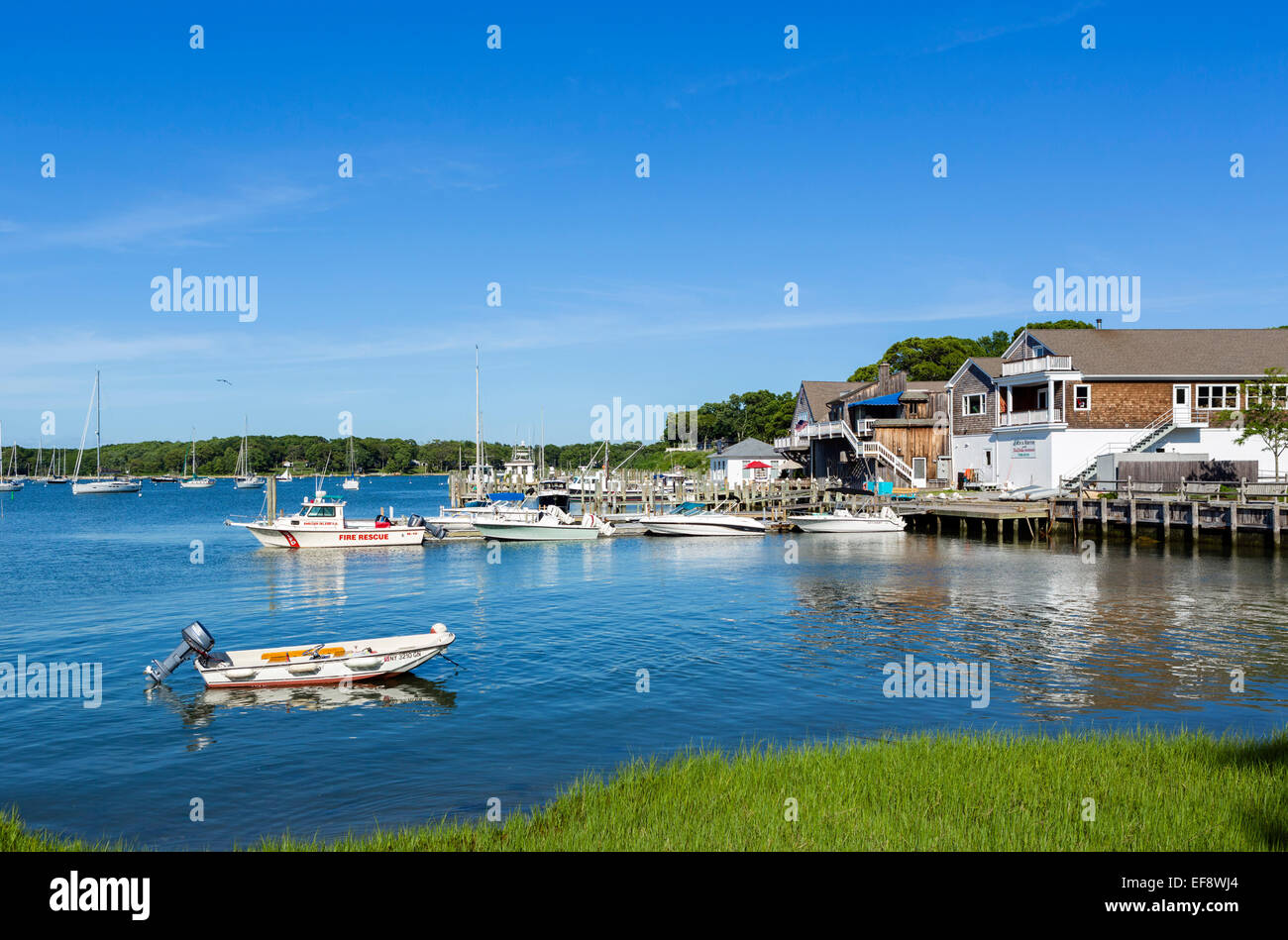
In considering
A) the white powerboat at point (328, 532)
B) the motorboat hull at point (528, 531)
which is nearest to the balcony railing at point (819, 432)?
the motorboat hull at point (528, 531)

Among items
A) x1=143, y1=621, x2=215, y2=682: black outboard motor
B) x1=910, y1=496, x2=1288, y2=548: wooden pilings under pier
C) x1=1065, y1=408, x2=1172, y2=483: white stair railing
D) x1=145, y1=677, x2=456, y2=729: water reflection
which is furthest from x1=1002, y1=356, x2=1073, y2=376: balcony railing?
x1=143, y1=621, x2=215, y2=682: black outboard motor

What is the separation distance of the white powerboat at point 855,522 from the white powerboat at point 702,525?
3.35 m

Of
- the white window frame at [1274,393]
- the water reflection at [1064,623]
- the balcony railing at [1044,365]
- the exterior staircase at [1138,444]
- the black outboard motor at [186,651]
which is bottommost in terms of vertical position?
the water reflection at [1064,623]

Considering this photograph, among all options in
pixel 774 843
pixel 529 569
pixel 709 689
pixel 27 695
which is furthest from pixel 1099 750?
pixel 529 569

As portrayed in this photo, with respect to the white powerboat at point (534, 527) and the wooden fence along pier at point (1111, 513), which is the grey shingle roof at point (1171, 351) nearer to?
the wooden fence along pier at point (1111, 513)

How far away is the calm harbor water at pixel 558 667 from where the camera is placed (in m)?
15.8

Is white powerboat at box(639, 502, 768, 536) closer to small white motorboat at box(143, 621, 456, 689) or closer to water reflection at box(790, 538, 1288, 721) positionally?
water reflection at box(790, 538, 1288, 721)

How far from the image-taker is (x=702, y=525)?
6425 centimetres

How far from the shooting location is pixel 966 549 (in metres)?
52.0

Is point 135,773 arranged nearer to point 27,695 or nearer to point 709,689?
point 27,695

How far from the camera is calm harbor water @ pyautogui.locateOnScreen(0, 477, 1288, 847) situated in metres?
15.8

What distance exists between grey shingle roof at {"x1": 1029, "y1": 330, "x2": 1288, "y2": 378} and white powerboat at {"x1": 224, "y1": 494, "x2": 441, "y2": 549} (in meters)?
44.8

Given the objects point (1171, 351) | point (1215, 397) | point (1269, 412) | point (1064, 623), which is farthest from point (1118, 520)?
point (1064, 623)

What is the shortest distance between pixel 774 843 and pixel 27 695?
64.8ft
